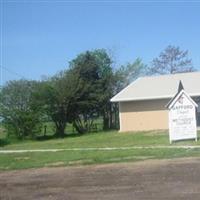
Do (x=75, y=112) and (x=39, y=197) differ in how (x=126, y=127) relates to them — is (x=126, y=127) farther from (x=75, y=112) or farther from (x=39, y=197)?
(x=39, y=197)

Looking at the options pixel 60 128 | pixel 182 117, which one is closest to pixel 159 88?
pixel 60 128

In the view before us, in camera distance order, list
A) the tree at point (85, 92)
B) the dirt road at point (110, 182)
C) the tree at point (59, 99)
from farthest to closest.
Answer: the tree at point (85, 92) < the tree at point (59, 99) < the dirt road at point (110, 182)

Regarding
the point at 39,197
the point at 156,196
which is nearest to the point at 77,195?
the point at 39,197

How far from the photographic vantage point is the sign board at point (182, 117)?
28359mm

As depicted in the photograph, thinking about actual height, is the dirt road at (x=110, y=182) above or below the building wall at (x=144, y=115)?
below

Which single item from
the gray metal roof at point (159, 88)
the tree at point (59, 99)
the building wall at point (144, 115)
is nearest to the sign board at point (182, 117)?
the gray metal roof at point (159, 88)

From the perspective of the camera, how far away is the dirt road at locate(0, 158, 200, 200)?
12.2 m

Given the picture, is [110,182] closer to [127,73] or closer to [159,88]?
[159,88]

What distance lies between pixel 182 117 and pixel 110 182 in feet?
48.4

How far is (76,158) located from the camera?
885 inches

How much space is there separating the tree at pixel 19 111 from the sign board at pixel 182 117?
69.6ft

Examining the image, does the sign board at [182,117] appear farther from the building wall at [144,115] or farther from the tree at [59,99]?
the tree at [59,99]

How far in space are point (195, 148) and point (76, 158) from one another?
5.03m

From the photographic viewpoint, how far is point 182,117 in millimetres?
28656
